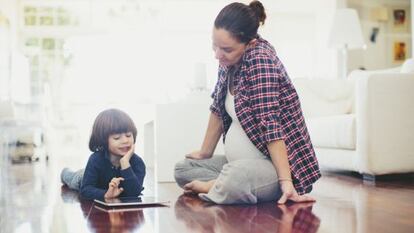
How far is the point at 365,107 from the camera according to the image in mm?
3131

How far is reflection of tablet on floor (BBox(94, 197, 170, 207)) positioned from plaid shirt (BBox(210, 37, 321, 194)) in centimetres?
43

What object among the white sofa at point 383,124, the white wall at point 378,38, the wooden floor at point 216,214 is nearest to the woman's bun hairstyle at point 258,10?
the wooden floor at point 216,214

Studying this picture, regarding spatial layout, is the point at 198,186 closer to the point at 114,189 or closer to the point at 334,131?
the point at 114,189

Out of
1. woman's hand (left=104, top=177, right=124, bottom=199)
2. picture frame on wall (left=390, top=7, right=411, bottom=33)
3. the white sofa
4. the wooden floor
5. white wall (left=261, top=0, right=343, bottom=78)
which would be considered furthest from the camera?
picture frame on wall (left=390, top=7, right=411, bottom=33)

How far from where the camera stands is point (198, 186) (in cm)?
247

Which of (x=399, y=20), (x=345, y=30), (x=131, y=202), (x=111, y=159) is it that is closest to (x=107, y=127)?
(x=111, y=159)

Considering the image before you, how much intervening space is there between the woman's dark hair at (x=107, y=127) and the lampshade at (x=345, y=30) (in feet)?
11.3

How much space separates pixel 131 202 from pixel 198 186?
0.35 metres

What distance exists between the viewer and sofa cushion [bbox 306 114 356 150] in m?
3.33

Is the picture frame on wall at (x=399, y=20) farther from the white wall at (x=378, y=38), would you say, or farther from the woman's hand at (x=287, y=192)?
the woman's hand at (x=287, y=192)

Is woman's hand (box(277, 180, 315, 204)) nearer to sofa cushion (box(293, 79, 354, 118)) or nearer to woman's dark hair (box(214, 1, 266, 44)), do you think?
woman's dark hair (box(214, 1, 266, 44))

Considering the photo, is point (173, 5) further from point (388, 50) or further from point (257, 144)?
point (257, 144)

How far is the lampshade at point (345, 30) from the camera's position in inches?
217

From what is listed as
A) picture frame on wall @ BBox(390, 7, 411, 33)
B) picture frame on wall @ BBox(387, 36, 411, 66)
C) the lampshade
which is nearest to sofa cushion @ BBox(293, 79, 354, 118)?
the lampshade
